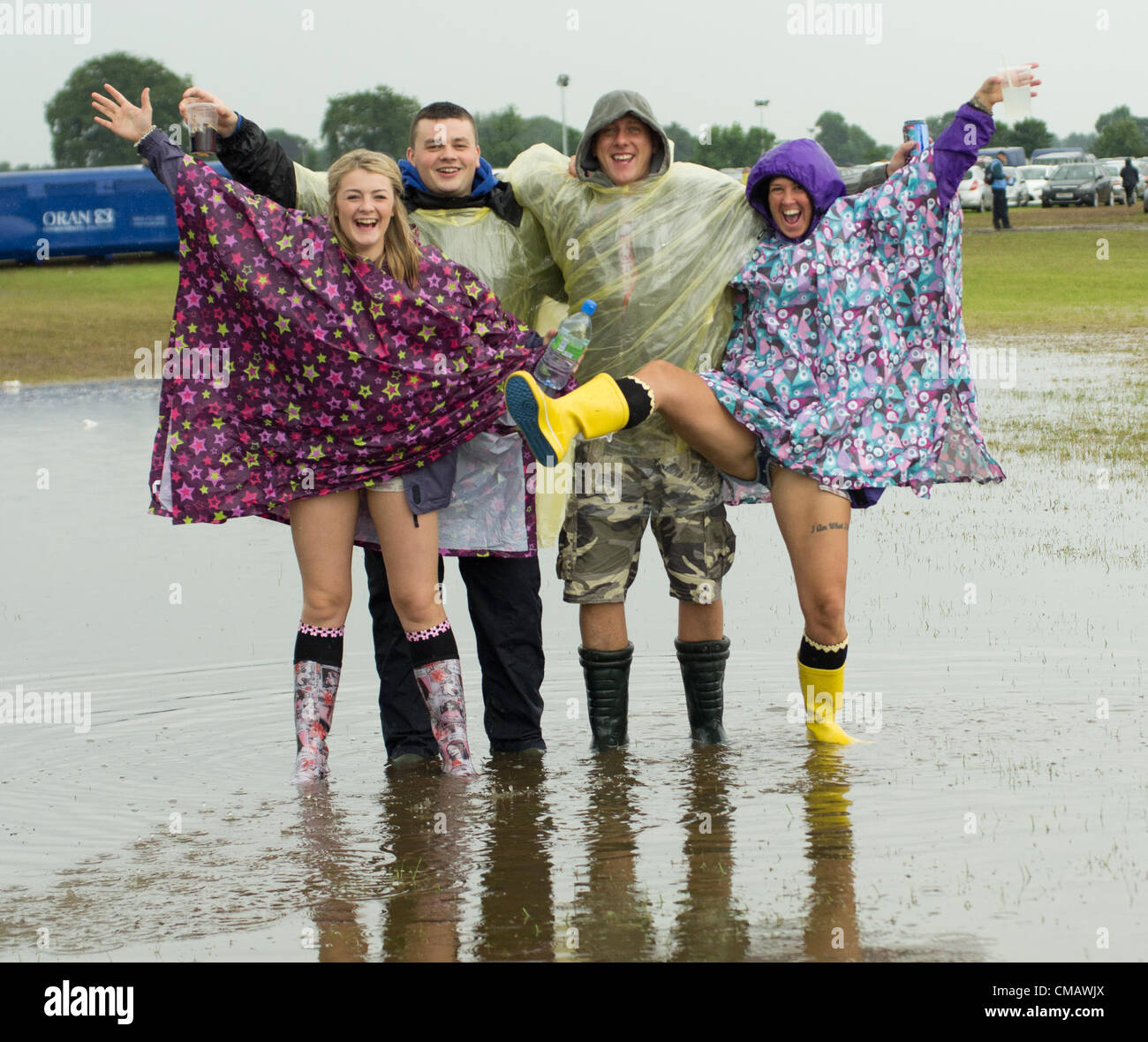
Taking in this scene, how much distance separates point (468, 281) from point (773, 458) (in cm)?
103

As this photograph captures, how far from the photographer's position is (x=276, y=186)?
494 centimetres

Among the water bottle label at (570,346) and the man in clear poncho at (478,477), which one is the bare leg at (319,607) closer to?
the man in clear poncho at (478,477)

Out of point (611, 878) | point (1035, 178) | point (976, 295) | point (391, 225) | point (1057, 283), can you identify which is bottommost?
point (611, 878)

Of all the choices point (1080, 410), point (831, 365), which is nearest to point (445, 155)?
point (831, 365)

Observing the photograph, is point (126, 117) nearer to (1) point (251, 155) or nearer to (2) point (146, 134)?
(2) point (146, 134)

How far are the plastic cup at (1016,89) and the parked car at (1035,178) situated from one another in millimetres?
40711

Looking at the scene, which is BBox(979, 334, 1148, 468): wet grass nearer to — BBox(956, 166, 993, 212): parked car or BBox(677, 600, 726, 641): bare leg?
BBox(677, 600, 726, 641): bare leg

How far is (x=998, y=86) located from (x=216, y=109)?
2.21 m

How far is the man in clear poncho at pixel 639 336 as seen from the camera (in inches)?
196

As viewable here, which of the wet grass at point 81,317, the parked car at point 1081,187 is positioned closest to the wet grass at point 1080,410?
the wet grass at point 81,317

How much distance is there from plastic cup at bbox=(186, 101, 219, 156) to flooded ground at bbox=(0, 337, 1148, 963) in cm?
183

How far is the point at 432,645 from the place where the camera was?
4.93 metres
